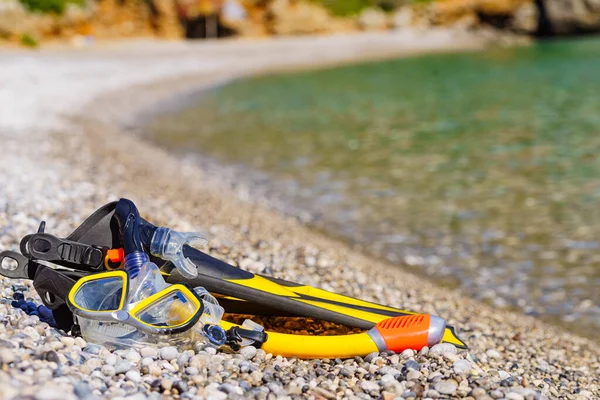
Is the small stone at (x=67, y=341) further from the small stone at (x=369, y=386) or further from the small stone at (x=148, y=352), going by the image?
the small stone at (x=369, y=386)

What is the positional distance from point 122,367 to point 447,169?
8.88 meters

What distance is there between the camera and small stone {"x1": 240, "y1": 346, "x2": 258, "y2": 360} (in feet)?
12.4

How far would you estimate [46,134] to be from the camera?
12.9 m

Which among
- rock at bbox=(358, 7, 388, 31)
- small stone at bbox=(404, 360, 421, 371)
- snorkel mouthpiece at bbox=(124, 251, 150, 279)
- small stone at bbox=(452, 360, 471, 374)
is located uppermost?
rock at bbox=(358, 7, 388, 31)

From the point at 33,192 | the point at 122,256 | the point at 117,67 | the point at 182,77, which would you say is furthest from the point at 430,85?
the point at 122,256

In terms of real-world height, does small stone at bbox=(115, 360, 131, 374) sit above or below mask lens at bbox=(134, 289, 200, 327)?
below

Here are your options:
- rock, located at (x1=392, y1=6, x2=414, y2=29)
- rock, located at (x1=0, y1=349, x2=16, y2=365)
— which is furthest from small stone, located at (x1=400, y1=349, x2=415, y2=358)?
rock, located at (x1=392, y1=6, x2=414, y2=29)

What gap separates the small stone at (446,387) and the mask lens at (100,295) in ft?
5.70

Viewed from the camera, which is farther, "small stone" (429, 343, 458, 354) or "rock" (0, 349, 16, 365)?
"small stone" (429, 343, 458, 354)

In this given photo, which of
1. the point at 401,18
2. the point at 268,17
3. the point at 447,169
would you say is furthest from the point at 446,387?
the point at 401,18

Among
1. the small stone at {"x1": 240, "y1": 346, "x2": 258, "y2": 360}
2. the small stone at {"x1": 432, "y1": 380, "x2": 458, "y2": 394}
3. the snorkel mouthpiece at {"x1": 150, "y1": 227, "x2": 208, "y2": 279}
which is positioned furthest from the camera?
the snorkel mouthpiece at {"x1": 150, "y1": 227, "x2": 208, "y2": 279}

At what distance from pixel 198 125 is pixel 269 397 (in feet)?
45.5

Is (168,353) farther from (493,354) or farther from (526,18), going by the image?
(526,18)

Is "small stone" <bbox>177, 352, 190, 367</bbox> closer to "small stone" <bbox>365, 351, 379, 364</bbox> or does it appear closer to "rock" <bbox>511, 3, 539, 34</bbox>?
"small stone" <bbox>365, 351, 379, 364</bbox>
